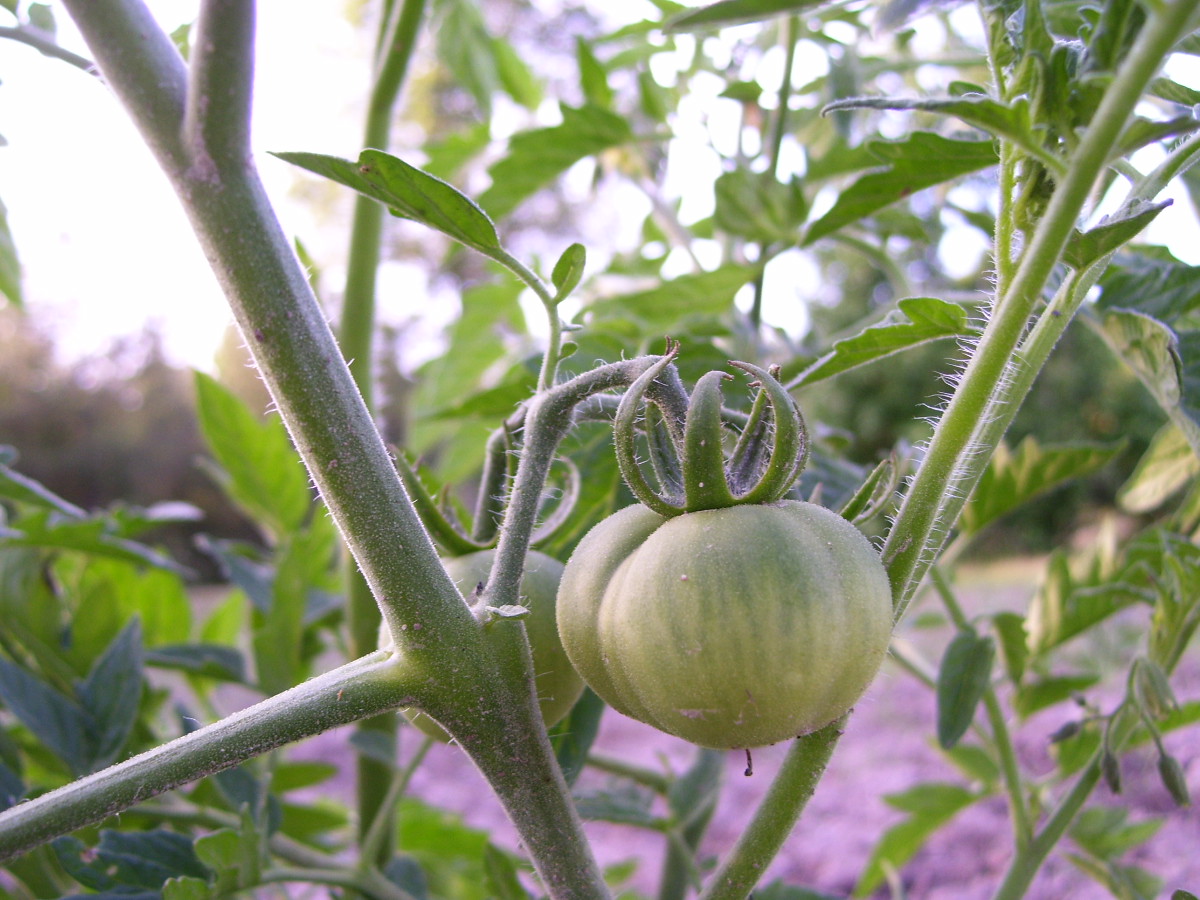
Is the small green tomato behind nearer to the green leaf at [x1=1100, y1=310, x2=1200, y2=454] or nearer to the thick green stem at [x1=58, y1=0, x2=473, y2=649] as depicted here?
the thick green stem at [x1=58, y1=0, x2=473, y2=649]

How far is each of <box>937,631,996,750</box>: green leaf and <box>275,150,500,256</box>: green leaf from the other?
14.7 inches

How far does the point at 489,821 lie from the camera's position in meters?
2.44

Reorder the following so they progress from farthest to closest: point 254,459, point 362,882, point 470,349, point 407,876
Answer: point 470,349, point 254,459, point 407,876, point 362,882

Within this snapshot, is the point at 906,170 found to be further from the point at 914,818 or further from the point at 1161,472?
the point at 914,818

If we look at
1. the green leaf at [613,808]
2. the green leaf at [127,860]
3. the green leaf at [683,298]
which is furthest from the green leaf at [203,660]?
the green leaf at [683,298]

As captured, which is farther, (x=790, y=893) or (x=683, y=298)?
(x=683, y=298)

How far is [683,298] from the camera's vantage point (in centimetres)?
86

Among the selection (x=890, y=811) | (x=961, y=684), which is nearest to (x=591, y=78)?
(x=961, y=684)

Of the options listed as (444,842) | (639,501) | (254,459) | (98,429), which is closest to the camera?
(639,501)

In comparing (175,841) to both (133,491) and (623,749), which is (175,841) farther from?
(133,491)

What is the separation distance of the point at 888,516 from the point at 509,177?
0.69 meters

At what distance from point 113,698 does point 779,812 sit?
0.53 metres

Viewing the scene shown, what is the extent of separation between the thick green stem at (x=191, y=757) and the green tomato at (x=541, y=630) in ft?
0.22

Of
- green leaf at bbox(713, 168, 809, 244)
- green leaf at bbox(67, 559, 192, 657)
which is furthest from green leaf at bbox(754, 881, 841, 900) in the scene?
green leaf at bbox(67, 559, 192, 657)
